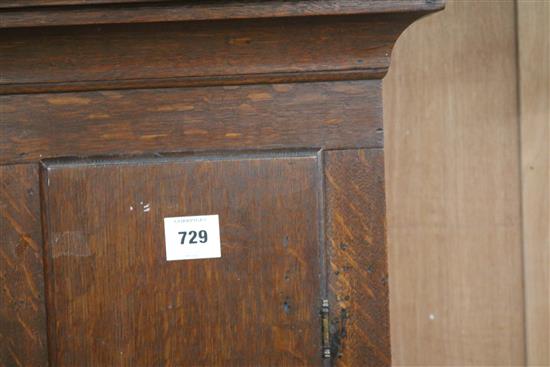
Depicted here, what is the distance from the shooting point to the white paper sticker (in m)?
0.90

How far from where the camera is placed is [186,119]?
0.91 m

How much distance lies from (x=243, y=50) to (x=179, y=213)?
21cm

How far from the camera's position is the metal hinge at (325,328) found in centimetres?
91

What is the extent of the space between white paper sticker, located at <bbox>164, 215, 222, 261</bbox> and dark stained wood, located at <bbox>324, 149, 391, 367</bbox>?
0.14 m

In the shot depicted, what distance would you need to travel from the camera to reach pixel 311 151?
912 mm

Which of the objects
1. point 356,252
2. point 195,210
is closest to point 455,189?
point 356,252

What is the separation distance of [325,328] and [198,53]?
1.23 feet

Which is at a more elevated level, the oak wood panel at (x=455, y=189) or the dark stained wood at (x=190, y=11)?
the dark stained wood at (x=190, y=11)

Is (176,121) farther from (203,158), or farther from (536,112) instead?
(536,112)

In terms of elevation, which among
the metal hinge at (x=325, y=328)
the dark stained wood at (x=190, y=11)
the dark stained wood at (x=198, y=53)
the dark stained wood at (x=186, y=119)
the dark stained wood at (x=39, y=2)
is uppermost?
the dark stained wood at (x=39, y=2)

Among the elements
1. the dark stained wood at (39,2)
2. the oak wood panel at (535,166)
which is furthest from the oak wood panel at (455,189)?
the dark stained wood at (39,2)

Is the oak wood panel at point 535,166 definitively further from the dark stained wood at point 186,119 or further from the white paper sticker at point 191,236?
the white paper sticker at point 191,236

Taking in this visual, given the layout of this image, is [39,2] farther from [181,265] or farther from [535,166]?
[535,166]

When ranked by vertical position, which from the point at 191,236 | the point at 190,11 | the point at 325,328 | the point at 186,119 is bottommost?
the point at 325,328
